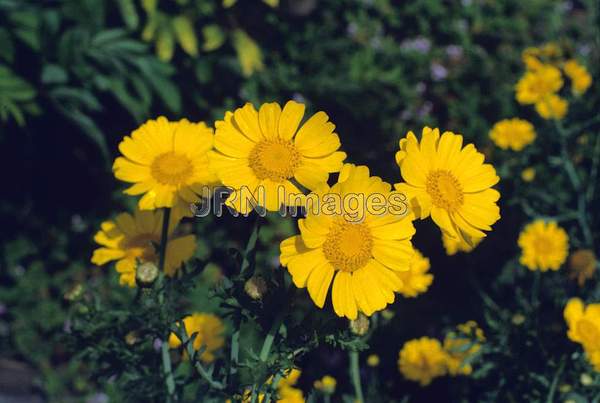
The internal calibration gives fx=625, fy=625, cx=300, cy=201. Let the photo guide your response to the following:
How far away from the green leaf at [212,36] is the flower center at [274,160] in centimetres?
179

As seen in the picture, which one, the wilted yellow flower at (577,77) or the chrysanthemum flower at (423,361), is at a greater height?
the wilted yellow flower at (577,77)

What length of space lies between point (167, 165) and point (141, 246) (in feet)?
0.73

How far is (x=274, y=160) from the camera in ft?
3.47

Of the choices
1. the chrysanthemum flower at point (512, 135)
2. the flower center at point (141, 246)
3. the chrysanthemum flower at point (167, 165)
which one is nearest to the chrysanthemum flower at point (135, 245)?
the flower center at point (141, 246)

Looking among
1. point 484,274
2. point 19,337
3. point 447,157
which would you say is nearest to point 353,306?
point 447,157

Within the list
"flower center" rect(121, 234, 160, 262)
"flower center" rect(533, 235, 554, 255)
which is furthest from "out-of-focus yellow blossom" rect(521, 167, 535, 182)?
"flower center" rect(121, 234, 160, 262)

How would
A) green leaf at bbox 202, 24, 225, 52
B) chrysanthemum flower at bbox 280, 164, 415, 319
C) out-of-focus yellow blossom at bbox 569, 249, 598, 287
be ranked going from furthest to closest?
1. green leaf at bbox 202, 24, 225, 52
2. out-of-focus yellow blossom at bbox 569, 249, 598, 287
3. chrysanthemum flower at bbox 280, 164, 415, 319

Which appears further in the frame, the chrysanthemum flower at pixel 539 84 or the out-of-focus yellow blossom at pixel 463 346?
the chrysanthemum flower at pixel 539 84

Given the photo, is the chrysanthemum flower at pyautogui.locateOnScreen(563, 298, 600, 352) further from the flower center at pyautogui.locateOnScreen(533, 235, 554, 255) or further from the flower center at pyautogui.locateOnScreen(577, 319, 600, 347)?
the flower center at pyautogui.locateOnScreen(533, 235, 554, 255)

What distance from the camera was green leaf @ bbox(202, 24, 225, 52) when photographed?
2742 millimetres

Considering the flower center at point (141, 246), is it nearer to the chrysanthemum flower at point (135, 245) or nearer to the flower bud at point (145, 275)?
the chrysanthemum flower at point (135, 245)

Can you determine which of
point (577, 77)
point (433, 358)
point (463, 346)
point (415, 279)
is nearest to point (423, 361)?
point (433, 358)

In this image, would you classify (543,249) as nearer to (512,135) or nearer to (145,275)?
(512,135)

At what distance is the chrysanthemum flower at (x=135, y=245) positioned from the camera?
1.29 metres
